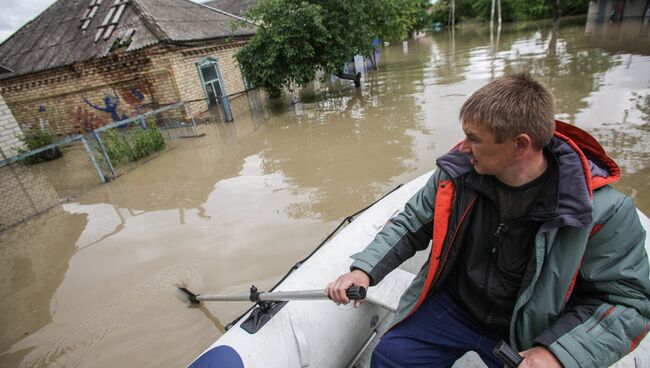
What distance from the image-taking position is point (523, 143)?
3.99 ft

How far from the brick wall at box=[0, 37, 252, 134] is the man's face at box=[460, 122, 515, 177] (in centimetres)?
935

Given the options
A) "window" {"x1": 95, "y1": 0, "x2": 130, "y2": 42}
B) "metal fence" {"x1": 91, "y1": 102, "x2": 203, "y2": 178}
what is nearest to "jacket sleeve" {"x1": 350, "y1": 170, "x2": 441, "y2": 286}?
"metal fence" {"x1": 91, "y1": 102, "x2": 203, "y2": 178}

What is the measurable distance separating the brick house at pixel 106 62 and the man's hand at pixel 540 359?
8.68 meters

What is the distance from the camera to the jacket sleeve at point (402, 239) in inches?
63.7

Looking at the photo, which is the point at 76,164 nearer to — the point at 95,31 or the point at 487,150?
the point at 95,31

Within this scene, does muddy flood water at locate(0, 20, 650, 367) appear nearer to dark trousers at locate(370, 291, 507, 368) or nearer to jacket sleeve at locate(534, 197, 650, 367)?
dark trousers at locate(370, 291, 507, 368)

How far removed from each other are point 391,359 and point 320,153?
4.87 meters

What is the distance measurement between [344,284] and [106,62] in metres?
10.4

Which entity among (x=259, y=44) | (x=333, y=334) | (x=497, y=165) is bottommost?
(x=333, y=334)

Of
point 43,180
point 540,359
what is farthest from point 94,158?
point 540,359

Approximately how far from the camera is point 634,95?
675cm

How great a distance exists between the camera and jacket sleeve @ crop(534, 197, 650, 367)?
1134 mm

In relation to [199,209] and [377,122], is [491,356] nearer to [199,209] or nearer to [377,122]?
[199,209]

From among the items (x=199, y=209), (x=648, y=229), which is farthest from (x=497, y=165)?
(x=199, y=209)
